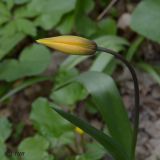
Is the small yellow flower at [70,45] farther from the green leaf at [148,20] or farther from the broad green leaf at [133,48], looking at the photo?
the broad green leaf at [133,48]

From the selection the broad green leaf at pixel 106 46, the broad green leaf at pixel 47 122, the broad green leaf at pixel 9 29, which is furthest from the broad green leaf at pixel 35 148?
the broad green leaf at pixel 9 29

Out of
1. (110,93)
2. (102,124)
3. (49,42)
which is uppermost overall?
(49,42)

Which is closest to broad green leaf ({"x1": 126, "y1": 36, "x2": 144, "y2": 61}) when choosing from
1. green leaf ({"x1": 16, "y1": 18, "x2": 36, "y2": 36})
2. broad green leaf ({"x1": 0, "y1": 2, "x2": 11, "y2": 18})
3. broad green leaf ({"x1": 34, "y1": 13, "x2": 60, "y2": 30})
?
broad green leaf ({"x1": 34, "y1": 13, "x2": 60, "y2": 30})

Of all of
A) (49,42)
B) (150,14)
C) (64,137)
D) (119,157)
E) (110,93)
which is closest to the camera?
(49,42)

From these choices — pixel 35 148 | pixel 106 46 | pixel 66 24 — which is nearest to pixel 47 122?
pixel 35 148

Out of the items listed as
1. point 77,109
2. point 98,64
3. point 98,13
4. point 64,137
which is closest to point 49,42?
point 64,137

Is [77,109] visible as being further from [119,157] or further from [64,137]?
[119,157]
